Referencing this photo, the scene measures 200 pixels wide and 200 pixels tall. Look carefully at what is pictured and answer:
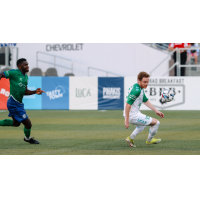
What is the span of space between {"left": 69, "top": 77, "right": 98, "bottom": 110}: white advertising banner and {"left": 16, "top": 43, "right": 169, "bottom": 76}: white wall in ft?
23.5

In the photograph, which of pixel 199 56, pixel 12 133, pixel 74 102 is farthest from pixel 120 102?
pixel 12 133

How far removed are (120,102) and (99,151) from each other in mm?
13097

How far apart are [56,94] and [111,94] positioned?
3385 mm

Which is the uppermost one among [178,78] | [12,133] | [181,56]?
[181,56]

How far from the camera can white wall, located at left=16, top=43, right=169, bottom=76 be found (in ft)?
87.8

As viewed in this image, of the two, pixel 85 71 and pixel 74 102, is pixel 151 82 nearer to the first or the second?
pixel 74 102

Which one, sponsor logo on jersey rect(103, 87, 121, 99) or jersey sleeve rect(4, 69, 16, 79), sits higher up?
jersey sleeve rect(4, 69, 16, 79)

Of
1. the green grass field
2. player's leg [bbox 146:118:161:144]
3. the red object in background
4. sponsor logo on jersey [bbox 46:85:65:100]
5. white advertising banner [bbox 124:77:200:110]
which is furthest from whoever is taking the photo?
sponsor logo on jersey [bbox 46:85:65:100]

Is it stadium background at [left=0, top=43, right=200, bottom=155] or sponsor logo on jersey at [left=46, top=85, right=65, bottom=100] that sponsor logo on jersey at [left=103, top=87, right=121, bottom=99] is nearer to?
stadium background at [left=0, top=43, right=200, bottom=155]

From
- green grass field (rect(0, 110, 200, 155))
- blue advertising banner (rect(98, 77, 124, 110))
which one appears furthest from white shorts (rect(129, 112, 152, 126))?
blue advertising banner (rect(98, 77, 124, 110))

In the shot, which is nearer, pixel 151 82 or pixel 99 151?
pixel 99 151

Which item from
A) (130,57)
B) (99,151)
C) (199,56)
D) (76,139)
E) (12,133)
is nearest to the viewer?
(99,151)

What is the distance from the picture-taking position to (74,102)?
20609mm

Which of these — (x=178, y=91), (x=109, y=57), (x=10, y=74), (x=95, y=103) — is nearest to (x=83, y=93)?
(x=95, y=103)
